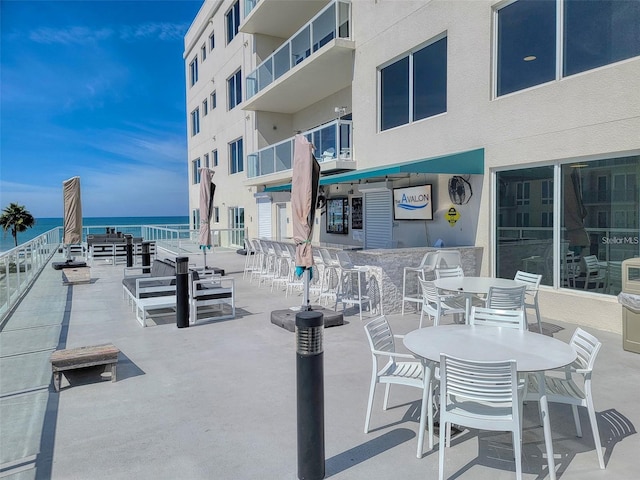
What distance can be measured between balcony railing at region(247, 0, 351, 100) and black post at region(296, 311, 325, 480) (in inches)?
444

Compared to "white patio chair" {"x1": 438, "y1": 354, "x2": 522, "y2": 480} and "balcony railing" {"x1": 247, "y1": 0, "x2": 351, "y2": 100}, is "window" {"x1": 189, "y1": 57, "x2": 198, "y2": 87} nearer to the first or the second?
"balcony railing" {"x1": 247, "y1": 0, "x2": 351, "y2": 100}

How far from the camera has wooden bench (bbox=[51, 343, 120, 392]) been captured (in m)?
4.54


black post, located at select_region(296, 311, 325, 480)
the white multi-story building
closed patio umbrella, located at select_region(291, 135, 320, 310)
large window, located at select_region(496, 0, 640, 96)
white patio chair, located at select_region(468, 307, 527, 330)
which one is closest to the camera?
black post, located at select_region(296, 311, 325, 480)

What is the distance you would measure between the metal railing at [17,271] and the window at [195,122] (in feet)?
53.0

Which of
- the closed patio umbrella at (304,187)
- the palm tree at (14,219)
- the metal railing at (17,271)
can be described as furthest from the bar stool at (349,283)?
the palm tree at (14,219)

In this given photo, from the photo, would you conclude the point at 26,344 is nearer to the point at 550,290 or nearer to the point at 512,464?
the point at 512,464

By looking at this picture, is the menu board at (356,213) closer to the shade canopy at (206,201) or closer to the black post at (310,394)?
the shade canopy at (206,201)

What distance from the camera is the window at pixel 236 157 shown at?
21.7 m

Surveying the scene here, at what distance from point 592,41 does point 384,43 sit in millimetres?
5261

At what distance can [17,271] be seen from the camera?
915 centimetres

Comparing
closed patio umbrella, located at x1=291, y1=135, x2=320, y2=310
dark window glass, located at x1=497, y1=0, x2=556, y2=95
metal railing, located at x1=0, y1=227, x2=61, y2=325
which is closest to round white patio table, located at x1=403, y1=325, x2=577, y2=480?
Answer: closed patio umbrella, located at x1=291, y1=135, x2=320, y2=310

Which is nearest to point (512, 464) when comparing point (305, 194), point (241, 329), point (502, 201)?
point (305, 194)

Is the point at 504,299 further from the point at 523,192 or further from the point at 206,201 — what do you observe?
the point at 206,201

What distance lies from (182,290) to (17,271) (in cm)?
452
